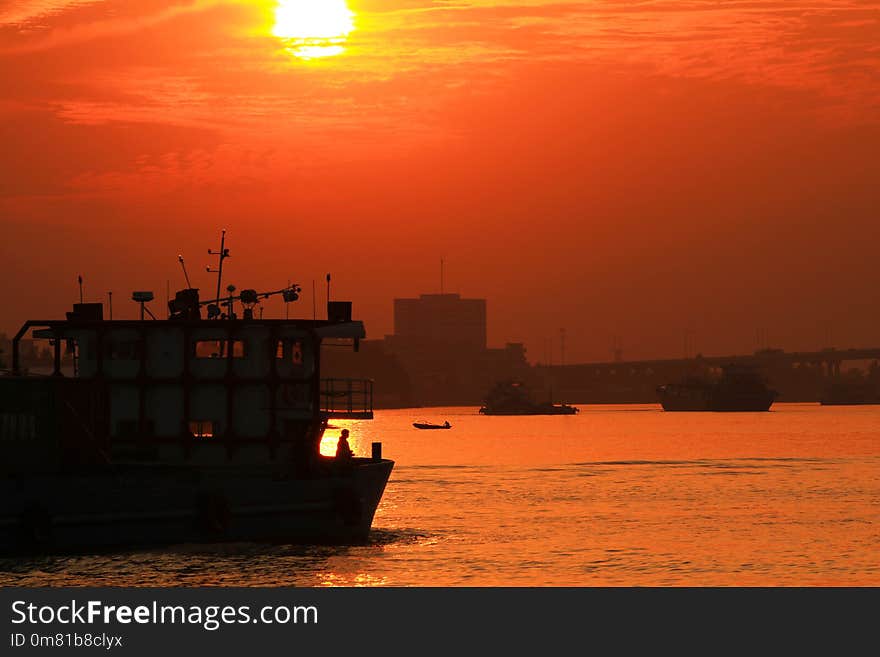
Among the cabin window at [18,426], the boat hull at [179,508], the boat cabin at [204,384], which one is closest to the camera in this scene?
the boat hull at [179,508]

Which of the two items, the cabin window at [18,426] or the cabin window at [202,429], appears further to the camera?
the cabin window at [202,429]

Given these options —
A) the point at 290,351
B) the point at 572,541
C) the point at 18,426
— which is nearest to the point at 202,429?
the point at 290,351

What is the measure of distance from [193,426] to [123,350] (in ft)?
13.5

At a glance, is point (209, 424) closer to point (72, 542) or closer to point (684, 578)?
point (72, 542)

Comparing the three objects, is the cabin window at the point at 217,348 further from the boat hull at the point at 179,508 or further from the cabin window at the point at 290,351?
the boat hull at the point at 179,508

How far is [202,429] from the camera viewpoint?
59719mm

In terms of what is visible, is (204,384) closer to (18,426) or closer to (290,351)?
(290,351)

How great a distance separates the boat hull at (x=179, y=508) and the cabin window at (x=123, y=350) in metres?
5.06

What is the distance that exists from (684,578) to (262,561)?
50.9ft

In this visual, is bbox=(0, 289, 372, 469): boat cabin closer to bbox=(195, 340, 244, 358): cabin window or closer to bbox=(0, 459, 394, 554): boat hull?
bbox=(195, 340, 244, 358): cabin window

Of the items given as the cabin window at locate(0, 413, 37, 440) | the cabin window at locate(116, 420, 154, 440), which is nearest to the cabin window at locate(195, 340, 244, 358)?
the cabin window at locate(116, 420, 154, 440)

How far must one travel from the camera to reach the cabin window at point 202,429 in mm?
59438

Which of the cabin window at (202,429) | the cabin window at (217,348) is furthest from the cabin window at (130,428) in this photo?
the cabin window at (217,348)
